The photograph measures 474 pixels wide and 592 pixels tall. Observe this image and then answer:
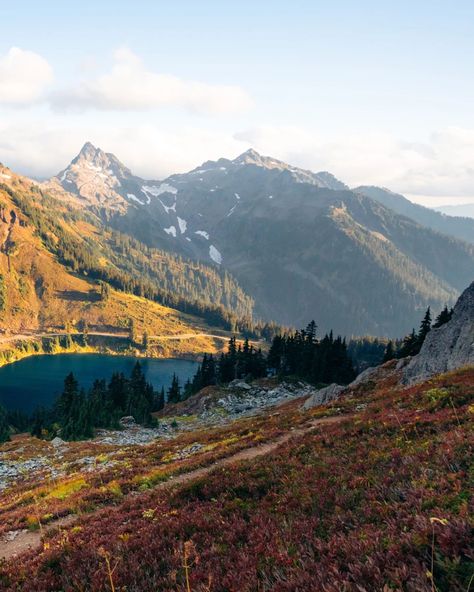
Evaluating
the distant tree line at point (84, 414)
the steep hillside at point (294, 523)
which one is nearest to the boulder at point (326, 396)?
the steep hillside at point (294, 523)

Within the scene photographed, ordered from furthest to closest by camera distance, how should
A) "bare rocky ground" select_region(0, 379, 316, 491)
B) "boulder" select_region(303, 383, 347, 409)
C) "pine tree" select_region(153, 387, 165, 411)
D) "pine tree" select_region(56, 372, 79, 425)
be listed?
"pine tree" select_region(153, 387, 165, 411) < "pine tree" select_region(56, 372, 79, 425) < "boulder" select_region(303, 383, 347, 409) < "bare rocky ground" select_region(0, 379, 316, 491)

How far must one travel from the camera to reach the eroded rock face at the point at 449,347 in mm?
37500

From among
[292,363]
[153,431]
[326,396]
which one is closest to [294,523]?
[326,396]

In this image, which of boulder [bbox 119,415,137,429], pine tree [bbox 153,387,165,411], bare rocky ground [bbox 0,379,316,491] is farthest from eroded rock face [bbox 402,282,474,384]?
pine tree [bbox 153,387,165,411]

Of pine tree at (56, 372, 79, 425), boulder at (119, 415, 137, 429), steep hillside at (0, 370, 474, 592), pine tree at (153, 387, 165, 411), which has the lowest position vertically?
pine tree at (153, 387, 165, 411)

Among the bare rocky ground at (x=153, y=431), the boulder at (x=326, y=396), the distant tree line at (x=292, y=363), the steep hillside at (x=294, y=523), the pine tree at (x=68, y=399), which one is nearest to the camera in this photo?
the steep hillside at (x=294, y=523)

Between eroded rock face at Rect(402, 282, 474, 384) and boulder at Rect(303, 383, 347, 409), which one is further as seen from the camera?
boulder at Rect(303, 383, 347, 409)

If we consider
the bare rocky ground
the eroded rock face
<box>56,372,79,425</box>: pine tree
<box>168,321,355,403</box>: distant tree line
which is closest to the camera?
the eroded rock face

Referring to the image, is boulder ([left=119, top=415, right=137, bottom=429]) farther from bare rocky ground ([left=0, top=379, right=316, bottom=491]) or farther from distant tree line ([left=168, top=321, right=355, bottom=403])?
distant tree line ([left=168, top=321, right=355, bottom=403])

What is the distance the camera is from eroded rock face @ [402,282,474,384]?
37.5m

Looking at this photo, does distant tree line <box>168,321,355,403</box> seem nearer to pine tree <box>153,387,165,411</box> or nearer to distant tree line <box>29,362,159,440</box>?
pine tree <box>153,387,165,411</box>

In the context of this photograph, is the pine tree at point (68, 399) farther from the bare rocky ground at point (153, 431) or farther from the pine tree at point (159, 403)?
the pine tree at point (159, 403)

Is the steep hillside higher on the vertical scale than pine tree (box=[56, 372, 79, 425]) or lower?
higher

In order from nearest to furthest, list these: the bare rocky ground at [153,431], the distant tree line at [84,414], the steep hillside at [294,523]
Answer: the steep hillside at [294,523], the bare rocky ground at [153,431], the distant tree line at [84,414]
